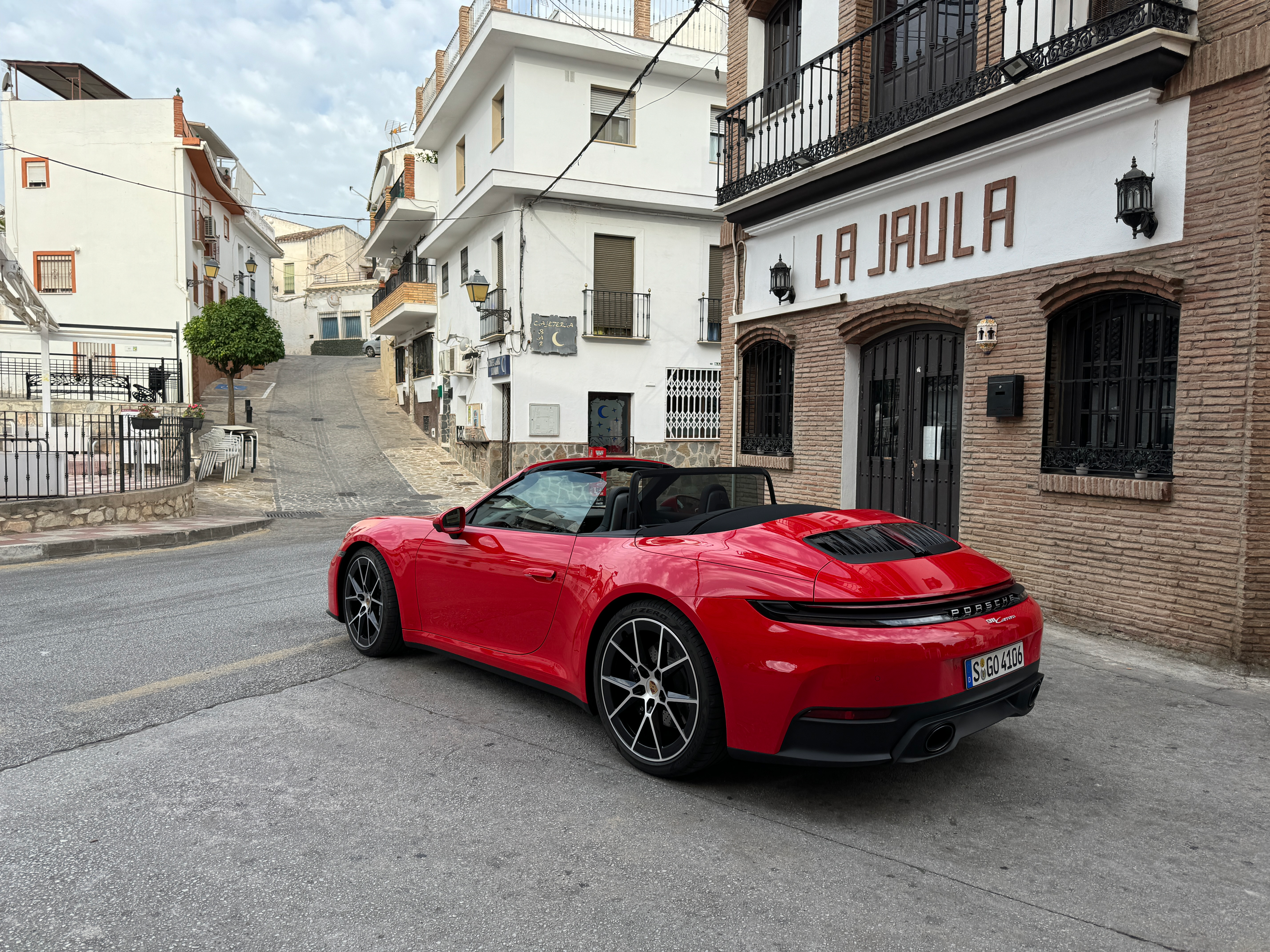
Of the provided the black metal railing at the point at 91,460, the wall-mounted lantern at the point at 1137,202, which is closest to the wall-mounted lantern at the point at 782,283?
the wall-mounted lantern at the point at 1137,202

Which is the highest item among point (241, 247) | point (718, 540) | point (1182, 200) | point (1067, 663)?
point (241, 247)

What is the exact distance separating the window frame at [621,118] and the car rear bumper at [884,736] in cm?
1882

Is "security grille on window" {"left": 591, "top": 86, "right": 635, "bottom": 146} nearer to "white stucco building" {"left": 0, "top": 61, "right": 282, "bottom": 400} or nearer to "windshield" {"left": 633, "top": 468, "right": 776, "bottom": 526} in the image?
"white stucco building" {"left": 0, "top": 61, "right": 282, "bottom": 400}

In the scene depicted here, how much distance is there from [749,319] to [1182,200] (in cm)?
543

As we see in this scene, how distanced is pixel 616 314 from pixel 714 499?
16.8 meters

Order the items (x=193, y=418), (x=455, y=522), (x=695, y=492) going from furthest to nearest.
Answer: (x=193, y=418) < (x=455, y=522) < (x=695, y=492)

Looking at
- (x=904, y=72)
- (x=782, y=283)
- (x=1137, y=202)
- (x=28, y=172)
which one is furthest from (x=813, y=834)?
(x=28, y=172)

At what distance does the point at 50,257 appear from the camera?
2786 cm

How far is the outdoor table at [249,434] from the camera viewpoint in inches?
781

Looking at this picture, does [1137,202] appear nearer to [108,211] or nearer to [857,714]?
[857,714]

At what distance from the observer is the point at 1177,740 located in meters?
4.18

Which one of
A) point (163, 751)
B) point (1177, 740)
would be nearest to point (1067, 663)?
point (1177, 740)

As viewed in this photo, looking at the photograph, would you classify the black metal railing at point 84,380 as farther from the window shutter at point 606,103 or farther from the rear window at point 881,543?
the rear window at point 881,543

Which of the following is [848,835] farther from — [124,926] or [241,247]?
[241,247]
